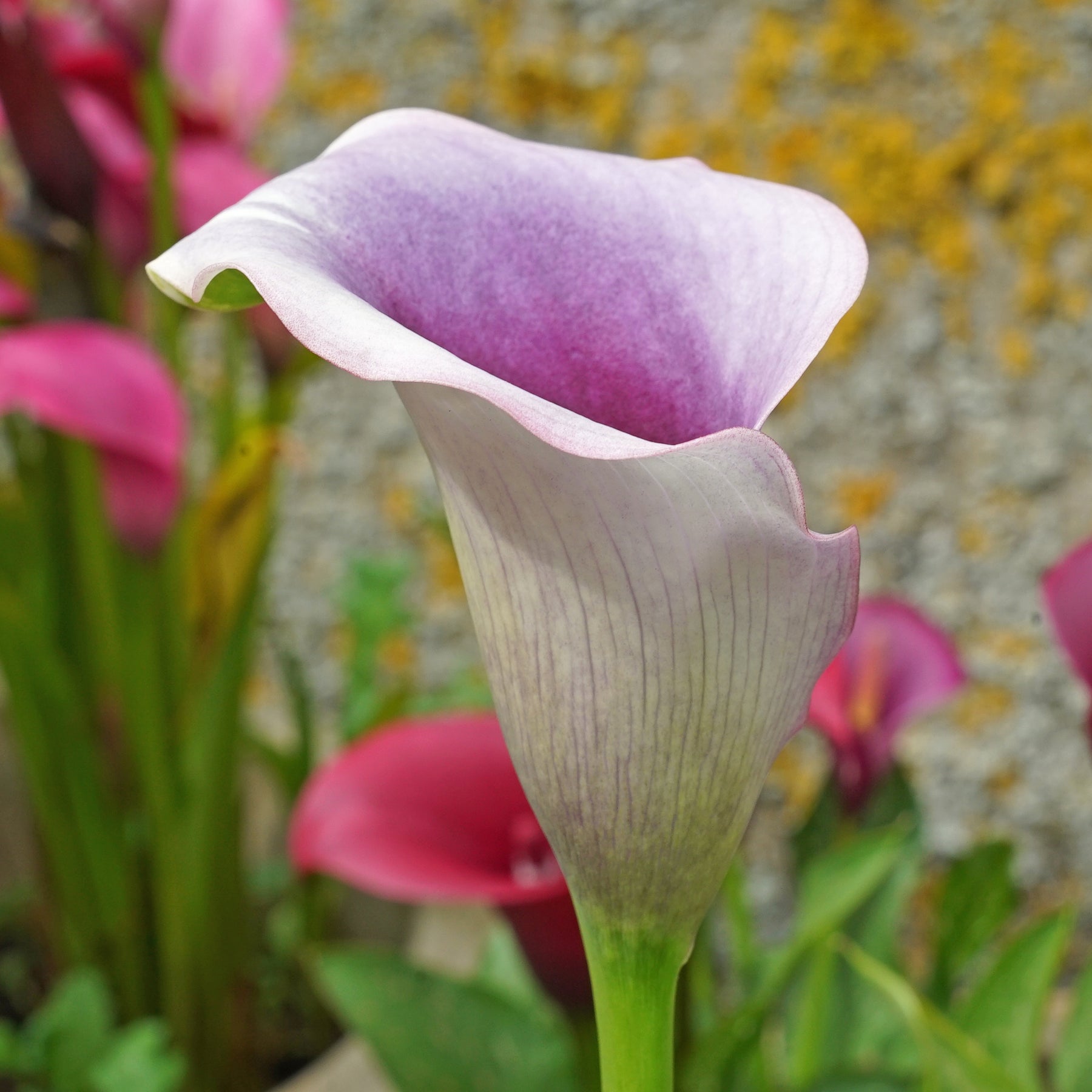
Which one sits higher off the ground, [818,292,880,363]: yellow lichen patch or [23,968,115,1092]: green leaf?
[818,292,880,363]: yellow lichen patch

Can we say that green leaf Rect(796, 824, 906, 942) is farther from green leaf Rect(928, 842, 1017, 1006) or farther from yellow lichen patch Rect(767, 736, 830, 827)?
yellow lichen patch Rect(767, 736, 830, 827)

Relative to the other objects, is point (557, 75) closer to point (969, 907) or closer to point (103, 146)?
point (103, 146)

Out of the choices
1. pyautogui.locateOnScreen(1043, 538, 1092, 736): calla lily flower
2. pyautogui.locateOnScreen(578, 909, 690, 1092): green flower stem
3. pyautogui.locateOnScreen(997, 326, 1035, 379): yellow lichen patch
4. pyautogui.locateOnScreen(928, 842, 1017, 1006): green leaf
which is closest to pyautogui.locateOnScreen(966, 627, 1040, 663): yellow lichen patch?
pyautogui.locateOnScreen(997, 326, 1035, 379): yellow lichen patch

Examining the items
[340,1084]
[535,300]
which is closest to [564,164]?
[535,300]

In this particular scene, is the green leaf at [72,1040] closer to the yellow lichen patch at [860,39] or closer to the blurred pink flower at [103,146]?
the blurred pink flower at [103,146]

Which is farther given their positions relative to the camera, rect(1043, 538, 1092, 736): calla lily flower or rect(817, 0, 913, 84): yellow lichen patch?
rect(817, 0, 913, 84): yellow lichen patch

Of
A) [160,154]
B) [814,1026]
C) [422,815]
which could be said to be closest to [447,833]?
[422,815]

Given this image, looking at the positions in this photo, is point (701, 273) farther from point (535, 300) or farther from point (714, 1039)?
point (714, 1039)

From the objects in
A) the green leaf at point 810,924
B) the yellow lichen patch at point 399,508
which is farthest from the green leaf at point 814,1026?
the yellow lichen patch at point 399,508
